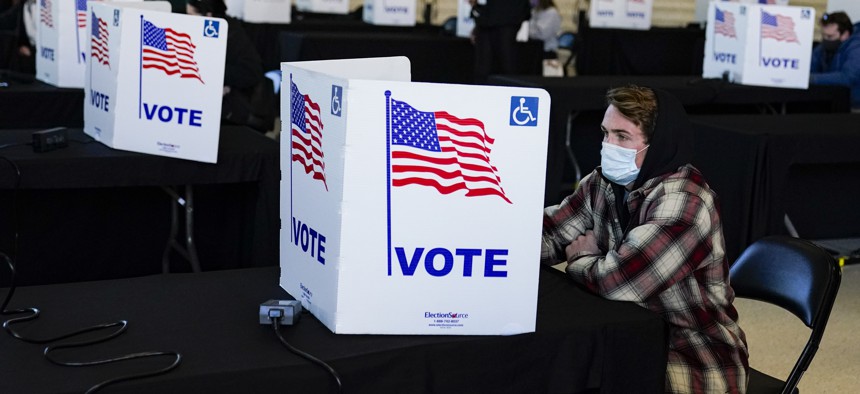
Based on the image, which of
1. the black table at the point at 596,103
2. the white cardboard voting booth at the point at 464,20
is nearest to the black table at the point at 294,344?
the black table at the point at 596,103

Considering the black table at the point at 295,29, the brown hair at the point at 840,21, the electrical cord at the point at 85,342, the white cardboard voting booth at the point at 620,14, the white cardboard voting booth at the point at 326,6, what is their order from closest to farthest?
the electrical cord at the point at 85,342 < the brown hair at the point at 840,21 < the black table at the point at 295,29 < the white cardboard voting booth at the point at 620,14 < the white cardboard voting booth at the point at 326,6

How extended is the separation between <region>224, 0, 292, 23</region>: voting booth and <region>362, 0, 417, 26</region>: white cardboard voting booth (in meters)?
0.92

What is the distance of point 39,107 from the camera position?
410cm

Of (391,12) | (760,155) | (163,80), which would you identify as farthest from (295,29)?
(163,80)

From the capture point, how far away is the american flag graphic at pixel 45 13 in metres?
4.16

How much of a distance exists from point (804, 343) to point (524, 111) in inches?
89.9

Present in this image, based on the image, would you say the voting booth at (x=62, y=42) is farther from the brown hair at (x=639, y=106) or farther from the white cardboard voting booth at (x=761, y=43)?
the white cardboard voting booth at (x=761, y=43)

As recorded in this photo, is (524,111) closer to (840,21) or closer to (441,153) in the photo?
(441,153)

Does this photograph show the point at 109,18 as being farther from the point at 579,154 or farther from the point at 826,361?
the point at 579,154

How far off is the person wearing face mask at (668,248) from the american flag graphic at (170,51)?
1.37 meters

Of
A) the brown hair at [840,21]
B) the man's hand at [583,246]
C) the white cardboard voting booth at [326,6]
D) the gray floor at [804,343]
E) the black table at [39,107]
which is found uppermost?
the white cardboard voting booth at [326,6]

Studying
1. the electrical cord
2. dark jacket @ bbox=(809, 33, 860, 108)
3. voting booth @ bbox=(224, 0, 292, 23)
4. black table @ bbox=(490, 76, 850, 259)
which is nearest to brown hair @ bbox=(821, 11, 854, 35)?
dark jacket @ bbox=(809, 33, 860, 108)

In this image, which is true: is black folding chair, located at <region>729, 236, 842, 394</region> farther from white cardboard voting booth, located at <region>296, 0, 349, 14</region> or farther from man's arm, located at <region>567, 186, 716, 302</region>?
white cardboard voting booth, located at <region>296, 0, 349, 14</region>

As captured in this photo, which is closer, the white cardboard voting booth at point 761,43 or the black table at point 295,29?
the white cardboard voting booth at point 761,43
